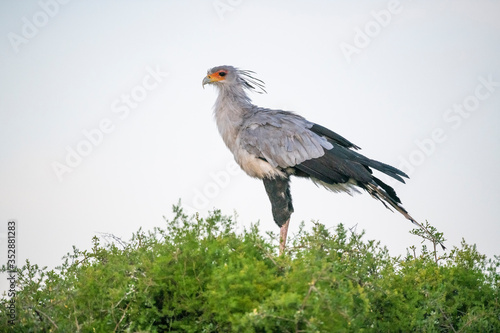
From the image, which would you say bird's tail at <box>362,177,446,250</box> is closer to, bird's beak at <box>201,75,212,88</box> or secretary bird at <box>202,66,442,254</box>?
secretary bird at <box>202,66,442,254</box>

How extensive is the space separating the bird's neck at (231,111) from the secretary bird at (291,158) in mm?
13

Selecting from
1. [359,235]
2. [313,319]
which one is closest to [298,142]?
[359,235]

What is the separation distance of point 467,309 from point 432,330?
68 cm

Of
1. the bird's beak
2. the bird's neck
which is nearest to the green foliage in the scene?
the bird's neck

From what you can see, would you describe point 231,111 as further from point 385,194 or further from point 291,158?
point 385,194

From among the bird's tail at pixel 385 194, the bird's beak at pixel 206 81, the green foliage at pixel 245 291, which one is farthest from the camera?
the bird's beak at pixel 206 81

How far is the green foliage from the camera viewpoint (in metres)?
3.29

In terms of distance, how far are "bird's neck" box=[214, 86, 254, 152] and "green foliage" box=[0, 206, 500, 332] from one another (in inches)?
105

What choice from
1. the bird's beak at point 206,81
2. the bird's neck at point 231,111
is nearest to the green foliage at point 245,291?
the bird's neck at point 231,111

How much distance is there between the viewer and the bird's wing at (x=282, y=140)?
6.80 m

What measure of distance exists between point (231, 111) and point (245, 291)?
4346 mm

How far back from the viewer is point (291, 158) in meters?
6.80

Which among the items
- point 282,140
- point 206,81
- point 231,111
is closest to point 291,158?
point 282,140

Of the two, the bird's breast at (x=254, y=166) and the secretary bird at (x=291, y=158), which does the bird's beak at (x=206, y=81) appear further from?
the bird's breast at (x=254, y=166)
